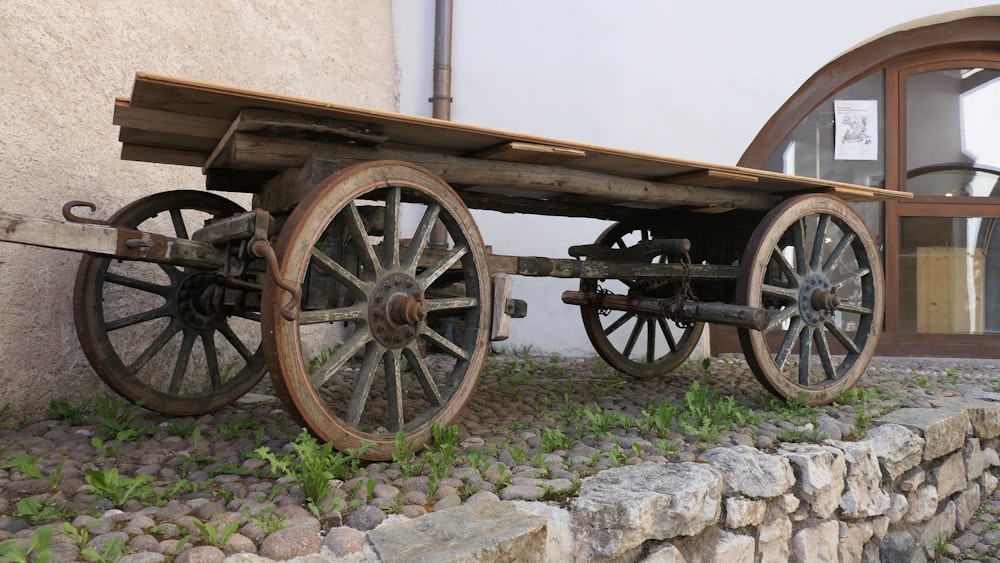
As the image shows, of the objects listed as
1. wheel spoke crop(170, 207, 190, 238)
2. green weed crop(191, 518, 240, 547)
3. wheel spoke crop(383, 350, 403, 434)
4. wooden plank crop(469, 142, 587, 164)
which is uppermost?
wooden plank crop(469, 142, 587, 164)

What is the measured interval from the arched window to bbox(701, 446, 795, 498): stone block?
3.58 meters

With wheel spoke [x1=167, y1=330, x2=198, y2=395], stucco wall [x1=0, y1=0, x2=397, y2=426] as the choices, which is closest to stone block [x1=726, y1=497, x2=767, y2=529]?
wheel spoke [x1=167, y1=330, x2=198, y2=395]

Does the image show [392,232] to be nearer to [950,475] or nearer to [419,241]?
[419,241]

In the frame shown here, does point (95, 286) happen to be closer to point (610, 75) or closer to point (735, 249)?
point (735, 249)

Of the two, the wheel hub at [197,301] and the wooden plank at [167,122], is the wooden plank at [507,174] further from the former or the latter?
the wheel hub at [197,301]

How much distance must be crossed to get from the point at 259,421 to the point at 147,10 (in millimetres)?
2116

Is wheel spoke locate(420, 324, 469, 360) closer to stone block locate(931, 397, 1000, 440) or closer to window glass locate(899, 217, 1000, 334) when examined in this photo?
stone block locate(931, 397, 1000, 440)

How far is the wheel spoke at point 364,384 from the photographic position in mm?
2268

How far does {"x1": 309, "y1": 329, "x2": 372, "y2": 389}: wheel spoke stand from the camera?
2.18 metres

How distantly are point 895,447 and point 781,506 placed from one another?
85 cm

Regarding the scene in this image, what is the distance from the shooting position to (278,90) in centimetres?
433

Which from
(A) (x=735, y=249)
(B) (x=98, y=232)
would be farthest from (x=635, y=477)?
(A) (x=735, y=249)

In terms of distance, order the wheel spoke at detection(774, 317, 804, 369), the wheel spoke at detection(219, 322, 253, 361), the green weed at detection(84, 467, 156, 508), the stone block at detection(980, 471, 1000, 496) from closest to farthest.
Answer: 1. the green weed at detection(84, 467, 156, 508)
2. the wheel spoke at detection(219, 322, 253, 361)
3. the wheel spoke at detection(774, 317, 804, 369)
4. the stone block at detection(980, 471, 1000, 496)

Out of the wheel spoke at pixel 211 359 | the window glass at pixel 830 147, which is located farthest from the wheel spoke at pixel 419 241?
the window glass at pixel 830 147
